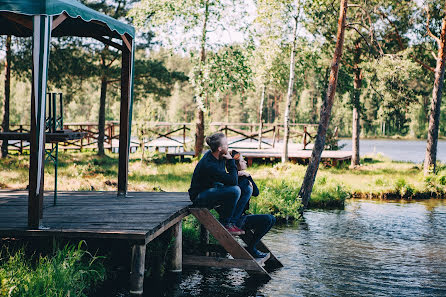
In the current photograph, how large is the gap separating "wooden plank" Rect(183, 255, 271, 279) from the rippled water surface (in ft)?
0.63

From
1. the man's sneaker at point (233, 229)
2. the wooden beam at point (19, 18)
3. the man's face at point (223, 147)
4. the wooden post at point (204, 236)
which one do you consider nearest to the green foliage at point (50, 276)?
the man's sneaker at point (233, 229)

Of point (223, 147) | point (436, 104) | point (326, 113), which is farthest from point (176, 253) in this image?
point (436, 104)

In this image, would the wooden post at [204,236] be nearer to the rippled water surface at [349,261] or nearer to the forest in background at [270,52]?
the rippled water surface at [349,261]

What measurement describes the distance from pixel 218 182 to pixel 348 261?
2.81 m

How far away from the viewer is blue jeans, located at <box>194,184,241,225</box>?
21.7 ft

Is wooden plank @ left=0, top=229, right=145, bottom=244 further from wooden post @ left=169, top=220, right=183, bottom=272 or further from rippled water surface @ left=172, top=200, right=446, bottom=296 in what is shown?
wooden post @ left=169, top=220, right=183, bottom=272

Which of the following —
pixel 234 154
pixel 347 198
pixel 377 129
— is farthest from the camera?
pixel 377 129

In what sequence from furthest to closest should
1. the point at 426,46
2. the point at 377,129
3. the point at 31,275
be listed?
the point at 377,129 < the point at 426,46 < the point at 31,275

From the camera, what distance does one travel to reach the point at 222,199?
664 centimetres

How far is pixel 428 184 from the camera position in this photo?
16.3m

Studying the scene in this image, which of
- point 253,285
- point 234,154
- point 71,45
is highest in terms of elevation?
Result: point 71,45

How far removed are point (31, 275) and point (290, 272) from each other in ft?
12.1

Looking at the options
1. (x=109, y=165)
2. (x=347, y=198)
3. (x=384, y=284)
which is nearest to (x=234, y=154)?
(x=384, y=284)

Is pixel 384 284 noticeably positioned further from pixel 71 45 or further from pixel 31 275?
Result: pixel 71 45
